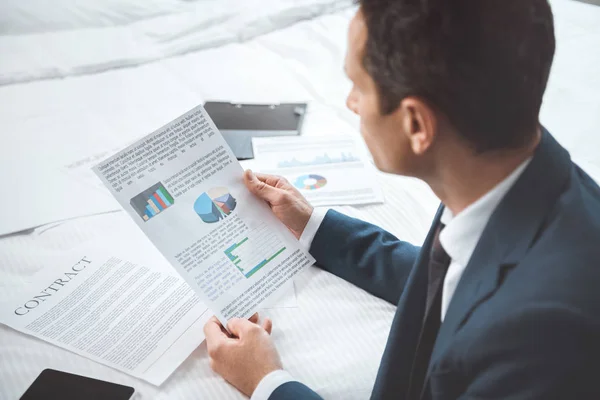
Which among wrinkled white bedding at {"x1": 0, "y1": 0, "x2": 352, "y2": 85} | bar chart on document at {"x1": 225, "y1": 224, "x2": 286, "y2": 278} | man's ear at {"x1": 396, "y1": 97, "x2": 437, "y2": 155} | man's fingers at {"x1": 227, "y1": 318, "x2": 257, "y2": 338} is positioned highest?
wrinkled white bedding at {"x1": 0, "y1": 0, "x2": 352, "y2": 85}

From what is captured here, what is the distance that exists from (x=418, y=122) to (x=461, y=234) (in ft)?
Result: 0.48

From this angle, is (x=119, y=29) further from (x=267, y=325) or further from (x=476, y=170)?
(x=476, y=170)

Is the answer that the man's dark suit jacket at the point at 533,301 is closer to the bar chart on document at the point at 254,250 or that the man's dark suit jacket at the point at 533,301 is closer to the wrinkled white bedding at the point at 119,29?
Answer: the bar chart on document at the point at 254,250

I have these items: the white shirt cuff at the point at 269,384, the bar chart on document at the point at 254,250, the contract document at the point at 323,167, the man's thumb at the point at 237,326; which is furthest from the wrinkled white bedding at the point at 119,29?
the white shirt cuff at the point at 269,384

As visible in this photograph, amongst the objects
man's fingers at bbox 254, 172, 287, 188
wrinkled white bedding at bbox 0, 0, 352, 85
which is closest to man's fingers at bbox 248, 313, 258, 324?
man's fingers at bbox 254, 172, 287, 188

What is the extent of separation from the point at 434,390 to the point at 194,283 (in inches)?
14.1

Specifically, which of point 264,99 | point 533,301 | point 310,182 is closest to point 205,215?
point 310,182

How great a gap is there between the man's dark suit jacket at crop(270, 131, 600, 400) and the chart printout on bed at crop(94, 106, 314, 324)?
31 cm

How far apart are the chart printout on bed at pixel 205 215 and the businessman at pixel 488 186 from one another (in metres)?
0.18

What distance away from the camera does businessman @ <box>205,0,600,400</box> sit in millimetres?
484

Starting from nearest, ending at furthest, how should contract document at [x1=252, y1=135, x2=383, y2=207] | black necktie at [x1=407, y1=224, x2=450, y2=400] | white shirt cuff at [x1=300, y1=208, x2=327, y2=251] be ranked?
black necktie at [x1=407, y1=224, x2=450, y2=400] → white shirt cuff at [x1=300, y1=208, x2=327, y2=251] → contract document at [x1=252, y1=135, x2=383, y2=207]

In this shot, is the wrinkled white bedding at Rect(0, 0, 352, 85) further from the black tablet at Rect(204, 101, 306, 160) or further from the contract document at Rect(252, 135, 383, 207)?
the contract document at Rect(252, 135, 383, 207)

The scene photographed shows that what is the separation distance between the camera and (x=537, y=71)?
0.52 m

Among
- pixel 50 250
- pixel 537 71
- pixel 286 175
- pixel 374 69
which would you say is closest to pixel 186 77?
pixel 286 175
